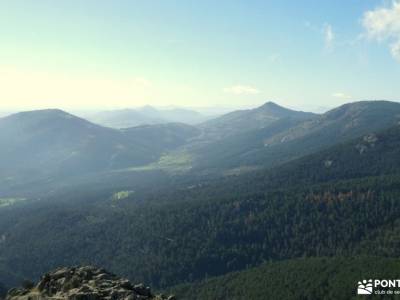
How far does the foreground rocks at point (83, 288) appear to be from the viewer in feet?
316

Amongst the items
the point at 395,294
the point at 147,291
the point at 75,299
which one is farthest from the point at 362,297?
the point at 75,299

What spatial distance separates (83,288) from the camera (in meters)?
100

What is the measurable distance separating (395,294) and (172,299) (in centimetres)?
12438

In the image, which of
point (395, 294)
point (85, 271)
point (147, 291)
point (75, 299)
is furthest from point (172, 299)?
point (395, 294)

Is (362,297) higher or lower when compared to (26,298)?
lower

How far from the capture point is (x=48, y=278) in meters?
113

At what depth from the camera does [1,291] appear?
19612 centimetres

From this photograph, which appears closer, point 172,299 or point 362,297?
point 172,299

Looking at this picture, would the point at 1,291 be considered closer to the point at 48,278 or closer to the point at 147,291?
the point at 48,278

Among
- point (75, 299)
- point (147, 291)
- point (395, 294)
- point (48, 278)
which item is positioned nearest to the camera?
point (75, 299)

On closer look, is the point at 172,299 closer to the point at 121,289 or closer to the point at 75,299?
the point at 121,289

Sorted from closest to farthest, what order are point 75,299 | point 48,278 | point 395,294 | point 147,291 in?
point 75,299 → point 147,291 → point 48,278 → point 395,294

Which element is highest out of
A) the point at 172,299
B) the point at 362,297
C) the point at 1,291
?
the point at 172,299

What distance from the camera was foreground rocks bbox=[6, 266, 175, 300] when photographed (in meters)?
96.4
